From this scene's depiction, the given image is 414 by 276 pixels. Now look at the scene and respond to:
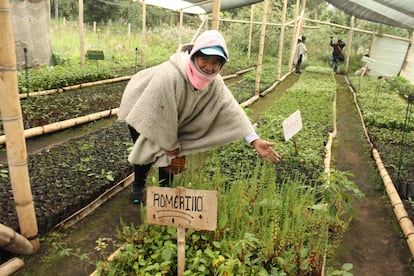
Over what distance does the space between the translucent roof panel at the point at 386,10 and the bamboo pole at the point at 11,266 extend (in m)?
6.03

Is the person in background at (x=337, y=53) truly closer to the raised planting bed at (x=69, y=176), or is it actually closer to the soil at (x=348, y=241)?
the soil at (x=348, y=241)

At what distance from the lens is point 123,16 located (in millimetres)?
20531

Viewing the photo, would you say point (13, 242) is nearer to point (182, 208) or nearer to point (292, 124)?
point (182, 208)

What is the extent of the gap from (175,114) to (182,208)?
695 millimetres

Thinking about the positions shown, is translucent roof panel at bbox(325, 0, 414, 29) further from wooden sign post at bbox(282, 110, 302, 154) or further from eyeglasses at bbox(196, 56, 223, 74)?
eyeglasses at bbox(196, 56, 223, 74)

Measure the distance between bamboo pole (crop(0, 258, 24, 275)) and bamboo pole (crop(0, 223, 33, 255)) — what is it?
6cm

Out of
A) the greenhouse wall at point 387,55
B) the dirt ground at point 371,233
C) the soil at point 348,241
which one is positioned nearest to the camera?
the soil at point 348,241

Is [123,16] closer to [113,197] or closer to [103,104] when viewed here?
[103,104]

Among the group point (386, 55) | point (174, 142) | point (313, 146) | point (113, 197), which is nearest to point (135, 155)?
point (174, 142)

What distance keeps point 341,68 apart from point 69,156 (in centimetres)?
1489

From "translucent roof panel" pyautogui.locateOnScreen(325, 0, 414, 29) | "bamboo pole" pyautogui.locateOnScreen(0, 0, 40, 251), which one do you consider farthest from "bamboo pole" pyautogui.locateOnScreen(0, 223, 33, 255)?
"translucent roof panel" pyautogui.locateOnScreen(325, 0, 414, 29)

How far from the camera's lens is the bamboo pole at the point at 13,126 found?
1.84 m

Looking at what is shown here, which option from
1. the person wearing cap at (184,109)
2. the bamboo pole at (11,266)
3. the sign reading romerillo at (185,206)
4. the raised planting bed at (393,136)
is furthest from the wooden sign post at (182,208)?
the raised planting bed at (393,136)

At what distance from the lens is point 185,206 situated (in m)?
1.72
